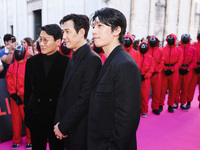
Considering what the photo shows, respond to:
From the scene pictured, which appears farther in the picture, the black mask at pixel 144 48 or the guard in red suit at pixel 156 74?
the guard in red suit at pixel 156 74

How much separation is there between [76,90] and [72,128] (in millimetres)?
377

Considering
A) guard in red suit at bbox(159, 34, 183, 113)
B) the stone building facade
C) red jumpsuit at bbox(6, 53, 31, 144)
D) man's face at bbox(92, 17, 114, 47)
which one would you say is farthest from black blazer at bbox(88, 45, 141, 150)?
the stone building facade

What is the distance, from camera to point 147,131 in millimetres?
4086

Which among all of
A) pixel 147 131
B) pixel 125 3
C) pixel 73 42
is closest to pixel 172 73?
pixel 147 131

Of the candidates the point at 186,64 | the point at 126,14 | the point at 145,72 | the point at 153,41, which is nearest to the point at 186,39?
the point at 186,64

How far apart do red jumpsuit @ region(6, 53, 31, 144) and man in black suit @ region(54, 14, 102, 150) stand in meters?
1.79

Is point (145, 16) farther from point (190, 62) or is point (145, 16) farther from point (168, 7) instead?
point (190, 62)

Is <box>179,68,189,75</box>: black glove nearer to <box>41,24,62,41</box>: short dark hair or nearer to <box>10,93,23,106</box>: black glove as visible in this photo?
<box>41,24,62,41</box>: short dark hair

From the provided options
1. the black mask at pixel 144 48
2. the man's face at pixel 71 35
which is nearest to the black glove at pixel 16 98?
the man's face at pixel 71 35

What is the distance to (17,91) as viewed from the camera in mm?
3393

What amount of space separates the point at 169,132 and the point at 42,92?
3132 mm

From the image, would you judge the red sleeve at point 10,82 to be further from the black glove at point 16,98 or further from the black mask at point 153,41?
the black mask at point 153,41

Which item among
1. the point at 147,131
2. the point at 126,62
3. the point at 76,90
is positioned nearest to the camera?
the point at 126,62

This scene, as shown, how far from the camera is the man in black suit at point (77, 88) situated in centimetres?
171
